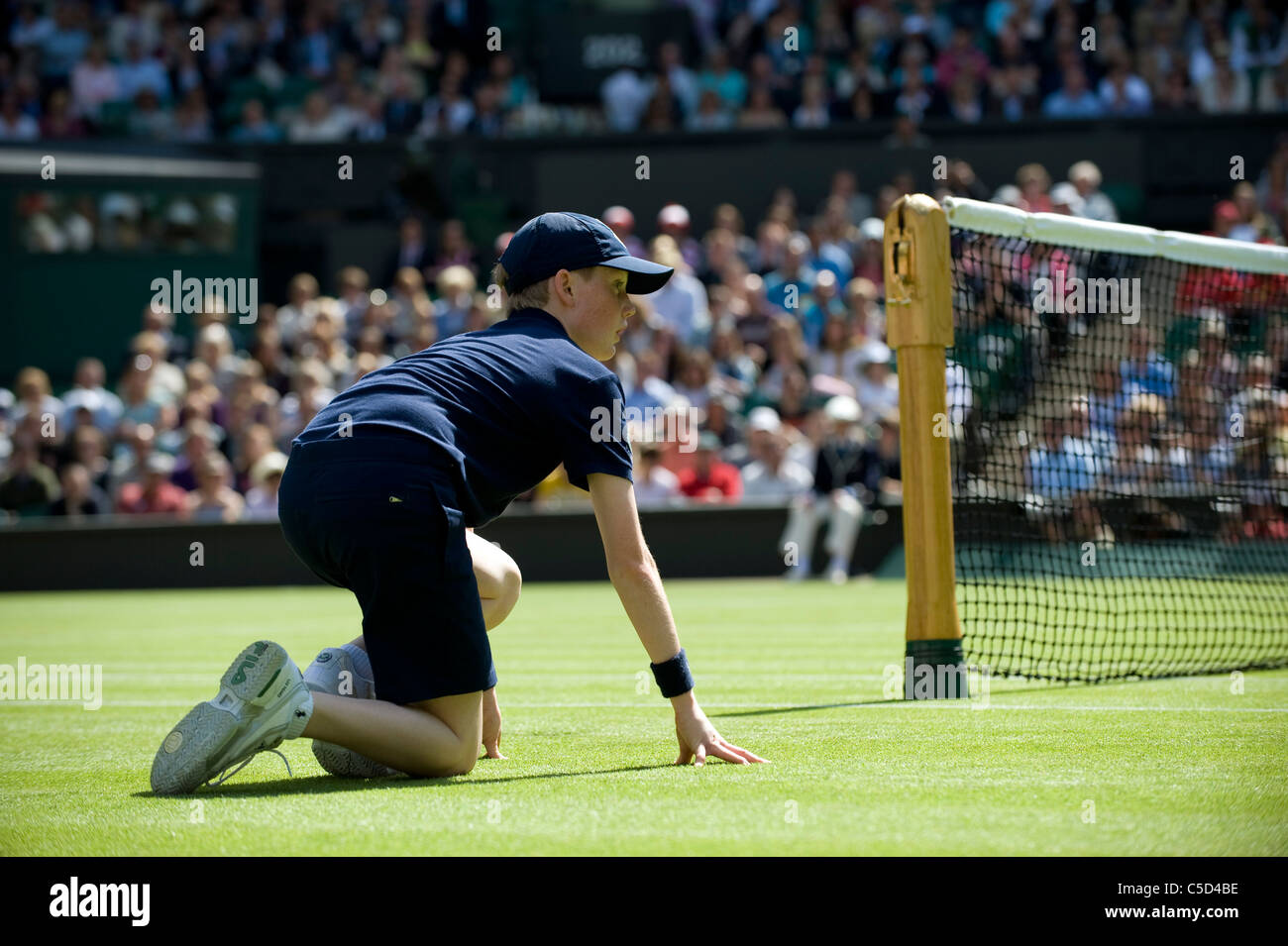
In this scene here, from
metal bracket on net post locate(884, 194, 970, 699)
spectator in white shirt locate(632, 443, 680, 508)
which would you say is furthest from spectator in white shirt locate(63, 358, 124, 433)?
metal bracket on net post locate(884, 194, 970, 699)

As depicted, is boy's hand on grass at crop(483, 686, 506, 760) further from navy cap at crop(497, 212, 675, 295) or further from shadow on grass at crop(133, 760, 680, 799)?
navy cap at crop(497, 212, 675, 295)

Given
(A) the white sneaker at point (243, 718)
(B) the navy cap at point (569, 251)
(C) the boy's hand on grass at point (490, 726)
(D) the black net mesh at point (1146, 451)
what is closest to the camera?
(A) the white sneaker at point (243, 718)

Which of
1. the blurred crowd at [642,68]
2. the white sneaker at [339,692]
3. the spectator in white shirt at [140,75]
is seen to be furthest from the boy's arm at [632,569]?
the spectator in white shirt at [140,75]

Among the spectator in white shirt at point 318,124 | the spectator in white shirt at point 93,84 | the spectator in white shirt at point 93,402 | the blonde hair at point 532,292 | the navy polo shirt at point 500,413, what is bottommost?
the spectator in white shirt at point 93,402

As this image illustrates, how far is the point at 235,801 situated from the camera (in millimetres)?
4555

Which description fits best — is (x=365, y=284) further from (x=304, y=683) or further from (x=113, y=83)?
(x=304, y=683)

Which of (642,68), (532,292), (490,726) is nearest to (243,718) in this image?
(490,726)

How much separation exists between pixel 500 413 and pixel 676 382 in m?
12.9

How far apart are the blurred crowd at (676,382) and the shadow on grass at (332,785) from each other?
10.8 meters

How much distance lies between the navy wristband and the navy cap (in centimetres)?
109

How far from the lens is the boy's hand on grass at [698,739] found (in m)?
4.84

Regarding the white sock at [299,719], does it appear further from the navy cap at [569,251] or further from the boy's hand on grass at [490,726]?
the navy cap at [569,251]
